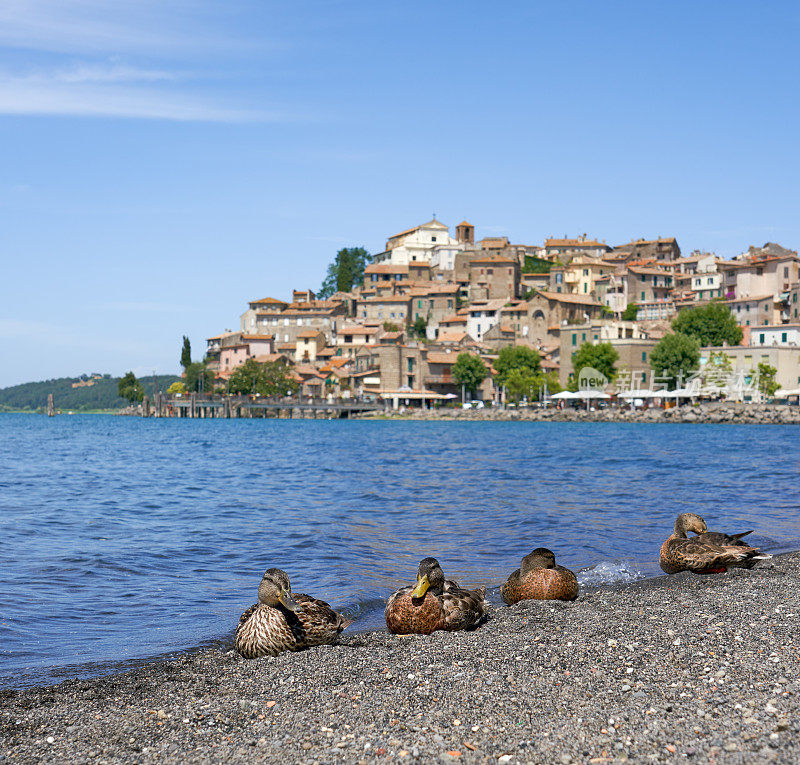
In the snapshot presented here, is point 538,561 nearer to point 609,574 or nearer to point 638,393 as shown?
point 609,574

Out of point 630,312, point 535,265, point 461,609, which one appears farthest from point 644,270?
point 461,609

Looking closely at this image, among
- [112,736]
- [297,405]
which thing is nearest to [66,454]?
[112,736]

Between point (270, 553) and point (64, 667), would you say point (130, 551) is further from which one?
point (64, 667)

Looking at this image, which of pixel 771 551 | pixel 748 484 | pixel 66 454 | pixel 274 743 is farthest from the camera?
pixel 66 454

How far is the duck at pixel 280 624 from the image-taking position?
7199 mm

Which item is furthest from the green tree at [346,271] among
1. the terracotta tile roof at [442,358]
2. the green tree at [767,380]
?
the green tree at [767,380]

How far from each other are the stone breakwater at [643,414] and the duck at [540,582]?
254 ft

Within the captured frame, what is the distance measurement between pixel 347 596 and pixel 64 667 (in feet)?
12.1

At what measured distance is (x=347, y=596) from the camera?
10.1m

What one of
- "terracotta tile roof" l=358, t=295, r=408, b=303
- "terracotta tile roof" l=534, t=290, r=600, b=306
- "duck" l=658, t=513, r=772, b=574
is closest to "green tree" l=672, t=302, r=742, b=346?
"terracotta tile roof" l=534, t=290, r=600, b=306

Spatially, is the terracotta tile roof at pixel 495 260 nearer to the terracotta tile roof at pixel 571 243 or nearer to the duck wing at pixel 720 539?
the terracotta tile roof at pixel 571 243

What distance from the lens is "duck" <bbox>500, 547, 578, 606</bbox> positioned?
912 cm

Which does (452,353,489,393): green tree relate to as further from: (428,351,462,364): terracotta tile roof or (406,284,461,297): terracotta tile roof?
(406,284,461,297): terracotta tile roof

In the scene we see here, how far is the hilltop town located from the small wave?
88.0 metres
